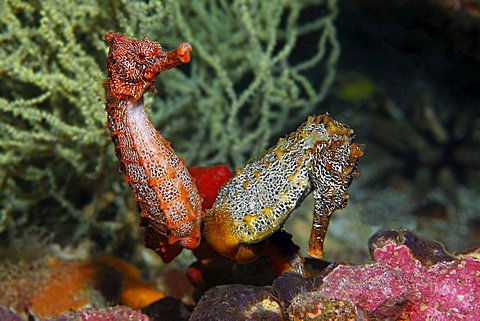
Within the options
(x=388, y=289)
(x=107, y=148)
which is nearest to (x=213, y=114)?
(x=107, y=148)

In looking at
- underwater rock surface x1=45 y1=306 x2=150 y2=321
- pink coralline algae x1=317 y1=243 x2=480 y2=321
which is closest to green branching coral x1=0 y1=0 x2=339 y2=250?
underwater rock surface x1=45 y1=306 x2=150 y2=321

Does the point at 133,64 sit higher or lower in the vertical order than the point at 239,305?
higher

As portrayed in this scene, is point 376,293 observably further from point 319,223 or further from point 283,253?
point 283,253

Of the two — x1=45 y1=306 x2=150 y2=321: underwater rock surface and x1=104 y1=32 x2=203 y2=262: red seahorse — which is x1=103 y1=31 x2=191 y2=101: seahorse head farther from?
x1=45 y1=306 x2=150 y2=321: underwater rock surface

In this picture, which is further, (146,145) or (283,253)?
(283,253)

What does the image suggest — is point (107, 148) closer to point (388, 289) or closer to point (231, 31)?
point (231, 31)

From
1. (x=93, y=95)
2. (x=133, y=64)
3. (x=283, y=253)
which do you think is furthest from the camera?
(x=93, y=95)

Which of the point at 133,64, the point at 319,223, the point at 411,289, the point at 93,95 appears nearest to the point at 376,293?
the point at 411,289
